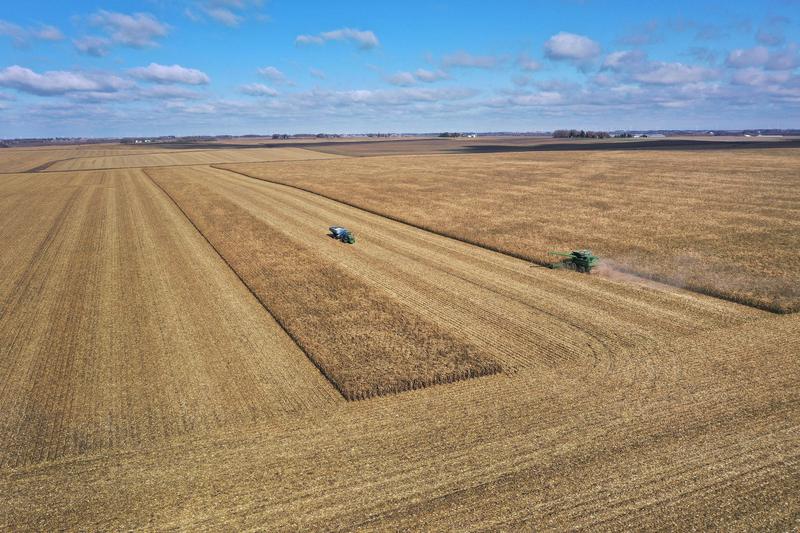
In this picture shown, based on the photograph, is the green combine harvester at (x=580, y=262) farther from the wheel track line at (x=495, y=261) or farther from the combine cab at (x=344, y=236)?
the combine cab at (x=344, y=236)

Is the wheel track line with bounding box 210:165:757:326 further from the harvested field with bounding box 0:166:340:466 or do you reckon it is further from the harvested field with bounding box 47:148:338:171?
Answer: the harvested field with bounding box 47:148:338:171

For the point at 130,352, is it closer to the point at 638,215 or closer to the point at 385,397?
the point at 385,397

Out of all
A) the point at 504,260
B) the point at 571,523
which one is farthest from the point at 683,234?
the point at 571,523

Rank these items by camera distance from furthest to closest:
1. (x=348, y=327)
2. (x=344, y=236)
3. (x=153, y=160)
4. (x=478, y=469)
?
(x=153, y=160), (x=344, y=236), (x=348, y=327), (x=478, y=469)

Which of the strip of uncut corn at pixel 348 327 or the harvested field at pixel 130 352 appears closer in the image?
the harvested field at pixel 130 352

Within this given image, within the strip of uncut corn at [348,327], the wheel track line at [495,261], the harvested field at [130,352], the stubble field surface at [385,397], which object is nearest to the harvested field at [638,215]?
the wheel track line at [495,261]

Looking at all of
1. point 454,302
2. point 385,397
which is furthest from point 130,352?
point 454,302

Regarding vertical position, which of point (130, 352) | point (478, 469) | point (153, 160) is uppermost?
point (153, 160)
